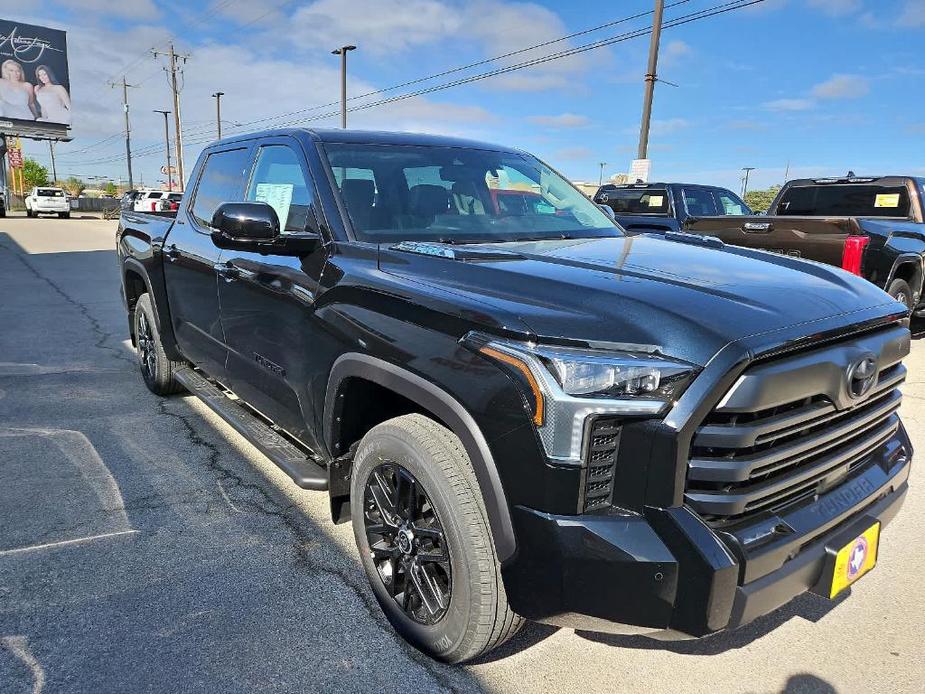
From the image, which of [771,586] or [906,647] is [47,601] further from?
[906,647]

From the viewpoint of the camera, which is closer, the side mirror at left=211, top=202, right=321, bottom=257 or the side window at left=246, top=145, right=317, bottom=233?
the side mirror at left=211, top=202, right=321, bottom=257

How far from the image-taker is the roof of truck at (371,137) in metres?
3.22

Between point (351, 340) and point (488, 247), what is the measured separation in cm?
→ 70

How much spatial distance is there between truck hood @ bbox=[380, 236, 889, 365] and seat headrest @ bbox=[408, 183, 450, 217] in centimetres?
40

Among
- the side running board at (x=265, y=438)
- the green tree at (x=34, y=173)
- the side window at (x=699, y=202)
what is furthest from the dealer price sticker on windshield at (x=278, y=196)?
the green tree at (x=34, y=173)

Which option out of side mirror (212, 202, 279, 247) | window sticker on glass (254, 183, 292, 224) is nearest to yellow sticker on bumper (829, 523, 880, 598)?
side mirror (212, 202, 279, 247)

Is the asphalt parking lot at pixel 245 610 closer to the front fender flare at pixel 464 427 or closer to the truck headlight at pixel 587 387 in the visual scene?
the front fender flare at pixel 464 427

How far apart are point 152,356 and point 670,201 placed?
26.7 ft

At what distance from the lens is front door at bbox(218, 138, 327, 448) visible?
9.32ft

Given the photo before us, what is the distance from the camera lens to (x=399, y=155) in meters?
3.28

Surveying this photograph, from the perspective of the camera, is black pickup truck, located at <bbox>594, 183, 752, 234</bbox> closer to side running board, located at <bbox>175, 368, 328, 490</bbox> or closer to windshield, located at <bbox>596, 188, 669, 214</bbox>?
windshield, located at <bbox>596, 188, 669, 214</bbox>

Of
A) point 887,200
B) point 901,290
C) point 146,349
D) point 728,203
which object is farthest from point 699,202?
point 146,349

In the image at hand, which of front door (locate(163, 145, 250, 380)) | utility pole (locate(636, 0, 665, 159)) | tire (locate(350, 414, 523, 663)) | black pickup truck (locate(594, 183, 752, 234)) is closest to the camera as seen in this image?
tire (locate(350, 414, 523, 663))

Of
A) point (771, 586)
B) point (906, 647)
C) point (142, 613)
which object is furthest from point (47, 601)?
point (906, 647)
